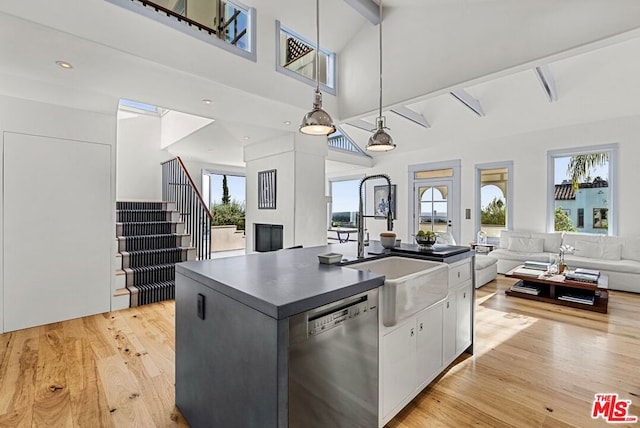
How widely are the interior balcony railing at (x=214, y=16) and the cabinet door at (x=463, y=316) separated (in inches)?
136

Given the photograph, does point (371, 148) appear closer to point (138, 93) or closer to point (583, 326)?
point (138, 93)

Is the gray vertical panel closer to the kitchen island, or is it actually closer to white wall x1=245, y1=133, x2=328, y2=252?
the kitchen island

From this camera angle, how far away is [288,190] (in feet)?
17.6

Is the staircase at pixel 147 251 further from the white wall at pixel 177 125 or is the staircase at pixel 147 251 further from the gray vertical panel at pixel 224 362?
the gray vertical panel at pixel 224 362

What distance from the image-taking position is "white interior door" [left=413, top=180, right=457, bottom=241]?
23.5 ft

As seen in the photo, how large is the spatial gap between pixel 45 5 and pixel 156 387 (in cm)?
291

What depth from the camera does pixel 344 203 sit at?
1027 centimetres

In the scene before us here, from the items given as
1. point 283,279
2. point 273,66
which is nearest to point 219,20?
point 273,66

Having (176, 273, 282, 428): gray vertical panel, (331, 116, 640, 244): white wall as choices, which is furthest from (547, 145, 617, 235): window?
(176, 273, 282, 428): gray vertical panel

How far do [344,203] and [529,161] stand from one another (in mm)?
5496

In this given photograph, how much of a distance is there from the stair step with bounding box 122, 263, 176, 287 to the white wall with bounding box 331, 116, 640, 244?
223 inches

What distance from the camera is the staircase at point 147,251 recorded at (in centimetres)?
402

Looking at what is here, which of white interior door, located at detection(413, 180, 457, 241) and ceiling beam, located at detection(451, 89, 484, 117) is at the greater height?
ceiling beam, located at detection(451, 89, 484, 117)

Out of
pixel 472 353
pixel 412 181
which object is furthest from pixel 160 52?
pixel 412 181
